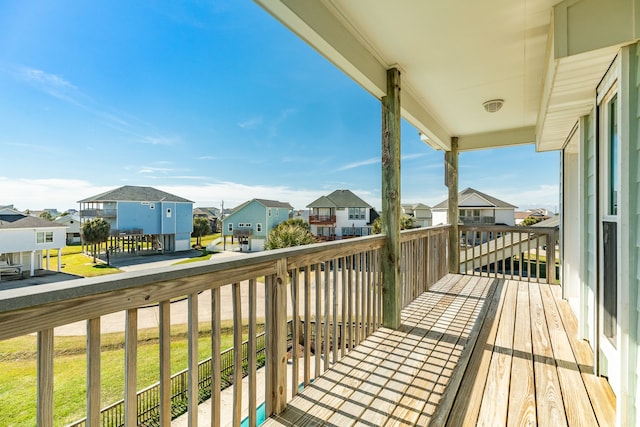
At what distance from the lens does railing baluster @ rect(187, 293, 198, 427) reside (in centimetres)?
117

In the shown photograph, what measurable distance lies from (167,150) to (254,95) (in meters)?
3.84

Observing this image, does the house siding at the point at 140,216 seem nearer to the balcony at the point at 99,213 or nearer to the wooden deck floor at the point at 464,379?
the balcony at the point at 99,213

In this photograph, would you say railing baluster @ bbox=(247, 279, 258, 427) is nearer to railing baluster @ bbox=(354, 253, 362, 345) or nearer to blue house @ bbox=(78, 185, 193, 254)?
railing baluster @ bbox=(354, 253, 362, 345)

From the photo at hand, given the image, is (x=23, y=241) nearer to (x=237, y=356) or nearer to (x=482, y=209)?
(x=237, y=356)

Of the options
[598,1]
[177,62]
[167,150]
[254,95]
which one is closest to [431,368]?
[598,1]

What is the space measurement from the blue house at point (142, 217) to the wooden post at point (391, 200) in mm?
2105

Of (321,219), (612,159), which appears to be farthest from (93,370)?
(321,219)

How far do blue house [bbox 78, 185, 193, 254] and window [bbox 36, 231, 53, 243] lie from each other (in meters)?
0.86

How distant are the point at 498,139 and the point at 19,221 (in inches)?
218

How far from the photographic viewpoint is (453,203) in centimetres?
511

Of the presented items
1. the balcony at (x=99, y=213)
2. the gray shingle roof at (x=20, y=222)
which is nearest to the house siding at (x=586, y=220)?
the gray shingle roof at (x=20, y=222)

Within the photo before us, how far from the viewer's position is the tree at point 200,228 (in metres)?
3.71

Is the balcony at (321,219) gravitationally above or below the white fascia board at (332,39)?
below

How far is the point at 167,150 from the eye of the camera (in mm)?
3863
